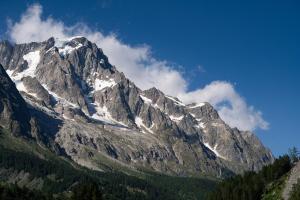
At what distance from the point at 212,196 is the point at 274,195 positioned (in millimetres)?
44539

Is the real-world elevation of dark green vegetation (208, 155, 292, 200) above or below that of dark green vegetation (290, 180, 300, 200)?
above

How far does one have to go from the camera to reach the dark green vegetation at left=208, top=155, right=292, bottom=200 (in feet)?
490

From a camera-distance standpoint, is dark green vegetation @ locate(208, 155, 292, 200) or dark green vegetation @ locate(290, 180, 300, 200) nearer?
dark green vegetation @ locate(290, 180, 300, 200)

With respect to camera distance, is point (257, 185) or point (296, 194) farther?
point (257, 185)

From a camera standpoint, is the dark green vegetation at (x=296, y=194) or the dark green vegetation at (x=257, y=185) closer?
the dark green vegetation at (x=296, y=194)

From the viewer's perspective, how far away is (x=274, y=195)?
459ft

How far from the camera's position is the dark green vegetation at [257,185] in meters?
149

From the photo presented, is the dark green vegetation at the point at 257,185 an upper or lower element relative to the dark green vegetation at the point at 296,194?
upper

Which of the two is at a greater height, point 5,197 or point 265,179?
point 265,179

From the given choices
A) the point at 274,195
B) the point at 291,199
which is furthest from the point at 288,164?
the point at 291,199

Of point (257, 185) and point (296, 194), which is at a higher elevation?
point (257, 185)

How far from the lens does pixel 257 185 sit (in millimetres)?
158875

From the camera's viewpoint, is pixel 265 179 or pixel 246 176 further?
pixel 246 176

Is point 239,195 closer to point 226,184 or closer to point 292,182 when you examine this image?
point 226,184
